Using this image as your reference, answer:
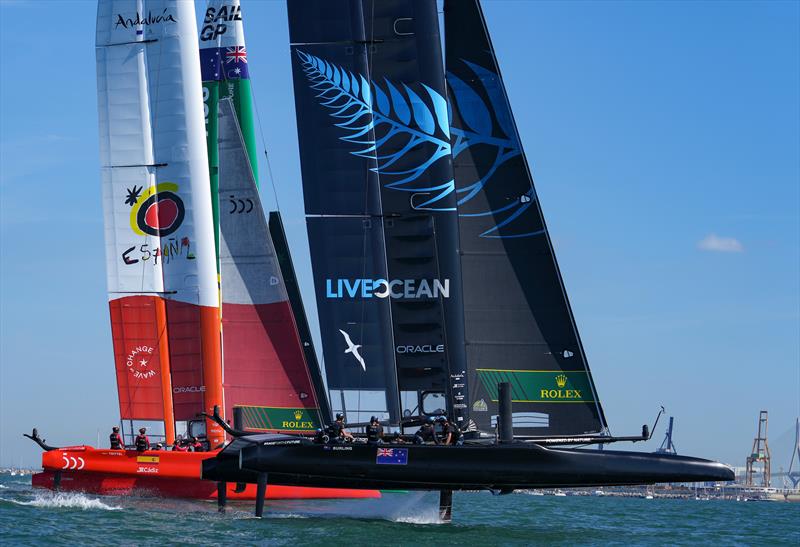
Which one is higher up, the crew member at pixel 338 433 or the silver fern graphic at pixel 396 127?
the silver fern graphic at pixel 396 127

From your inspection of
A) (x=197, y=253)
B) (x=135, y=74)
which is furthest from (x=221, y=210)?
(x=135, y=74)

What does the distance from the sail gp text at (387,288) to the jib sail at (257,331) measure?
5809 mm

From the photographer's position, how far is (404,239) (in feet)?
84.6

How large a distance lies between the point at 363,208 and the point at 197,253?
7735 millimetres

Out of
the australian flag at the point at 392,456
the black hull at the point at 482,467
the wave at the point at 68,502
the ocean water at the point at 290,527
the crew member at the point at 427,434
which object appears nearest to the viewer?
the ocean water at the point at 290,527

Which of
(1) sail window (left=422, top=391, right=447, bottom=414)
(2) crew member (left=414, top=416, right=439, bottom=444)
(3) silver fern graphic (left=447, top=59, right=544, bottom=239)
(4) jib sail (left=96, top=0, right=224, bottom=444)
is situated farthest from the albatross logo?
(4) jib sail (left=96, top=0, right=224, bottom=444)

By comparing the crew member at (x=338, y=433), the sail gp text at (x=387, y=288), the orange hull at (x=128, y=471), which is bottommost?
the orange hull at (x=128, y=471)

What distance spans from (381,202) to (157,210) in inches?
342

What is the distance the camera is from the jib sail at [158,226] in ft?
106

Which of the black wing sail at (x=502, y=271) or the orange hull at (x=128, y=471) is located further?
the orange hull at (x=128, y=471)

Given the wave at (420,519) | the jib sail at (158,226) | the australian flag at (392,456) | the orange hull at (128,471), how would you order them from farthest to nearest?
the jib sail at (158,226), the orange hull at (128,471), the wave at (420,519), the australian flag at (392,456)

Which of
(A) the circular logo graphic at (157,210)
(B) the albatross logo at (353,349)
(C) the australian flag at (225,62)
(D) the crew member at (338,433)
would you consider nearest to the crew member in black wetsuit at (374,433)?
(D) the crew member at (338,433)

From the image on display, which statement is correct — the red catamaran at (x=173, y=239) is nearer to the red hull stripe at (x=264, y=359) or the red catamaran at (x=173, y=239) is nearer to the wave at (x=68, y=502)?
the red hull stripe at (x=264, y=359)

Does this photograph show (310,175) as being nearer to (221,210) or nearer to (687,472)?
(221,210)
